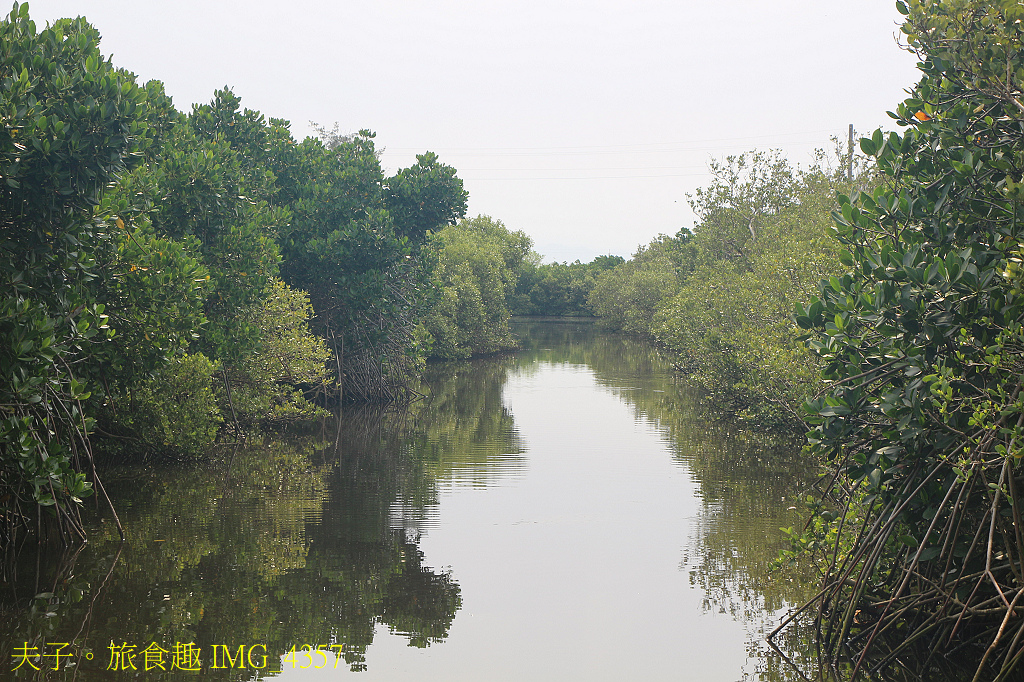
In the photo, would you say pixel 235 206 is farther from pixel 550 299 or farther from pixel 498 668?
pixel 550 299

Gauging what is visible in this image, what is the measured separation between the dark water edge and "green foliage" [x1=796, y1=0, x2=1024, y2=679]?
1354 millimetres

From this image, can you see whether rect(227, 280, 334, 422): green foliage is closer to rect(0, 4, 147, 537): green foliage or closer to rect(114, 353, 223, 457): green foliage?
rect(114, 353, 223, 457): green foliage

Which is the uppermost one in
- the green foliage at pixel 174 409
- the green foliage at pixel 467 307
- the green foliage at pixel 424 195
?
the green foliage at pixel 424 195

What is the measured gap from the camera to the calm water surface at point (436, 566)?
23.0 feet

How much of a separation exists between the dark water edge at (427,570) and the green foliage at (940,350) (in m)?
1.35

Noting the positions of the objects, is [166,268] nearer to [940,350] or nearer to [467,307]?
[940,350]

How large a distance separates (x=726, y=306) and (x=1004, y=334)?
54.4 ft

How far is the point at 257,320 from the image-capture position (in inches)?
659

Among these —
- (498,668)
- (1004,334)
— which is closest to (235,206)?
(498,668)

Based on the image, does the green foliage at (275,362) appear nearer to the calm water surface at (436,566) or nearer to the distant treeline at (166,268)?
the distant treeline at (166,268)

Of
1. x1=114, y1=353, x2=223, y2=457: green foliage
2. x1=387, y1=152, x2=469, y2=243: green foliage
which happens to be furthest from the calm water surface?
x1=387, y1=152, x2=469, y2=243: green foliage

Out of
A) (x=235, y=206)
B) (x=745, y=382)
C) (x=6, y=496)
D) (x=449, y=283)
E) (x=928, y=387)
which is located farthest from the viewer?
(x=449, y=283)

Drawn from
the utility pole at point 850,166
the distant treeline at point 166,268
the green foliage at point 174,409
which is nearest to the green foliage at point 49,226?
the distant treeline at point 166,268

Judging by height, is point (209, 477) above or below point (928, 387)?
below
